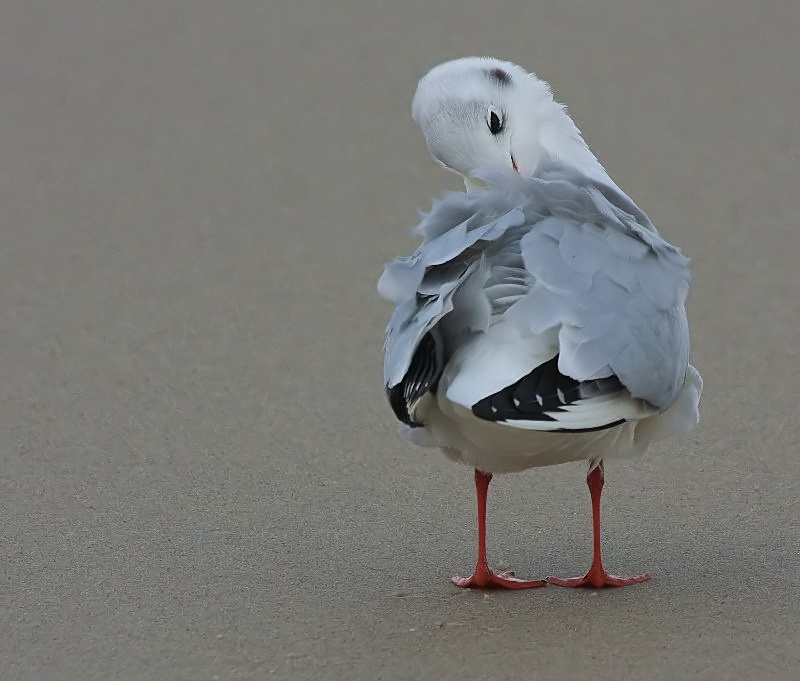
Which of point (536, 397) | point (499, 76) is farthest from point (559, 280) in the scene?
point (499, 76)

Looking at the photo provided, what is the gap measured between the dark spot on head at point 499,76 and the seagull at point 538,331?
0.31m

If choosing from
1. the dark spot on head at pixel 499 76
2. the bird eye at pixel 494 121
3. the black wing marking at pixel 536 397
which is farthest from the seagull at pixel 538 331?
the dark spot on head at pixel 499 76

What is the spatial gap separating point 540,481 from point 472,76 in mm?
1422

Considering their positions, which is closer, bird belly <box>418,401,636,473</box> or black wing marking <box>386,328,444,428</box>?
black wing marking <box>386,328,444,428</box>

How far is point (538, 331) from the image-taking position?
375 centimetres

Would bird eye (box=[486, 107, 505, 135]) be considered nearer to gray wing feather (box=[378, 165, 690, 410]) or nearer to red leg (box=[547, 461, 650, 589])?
gray wing feather (box=[378, 165, 690, 410])

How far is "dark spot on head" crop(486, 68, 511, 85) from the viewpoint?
469 centimetres

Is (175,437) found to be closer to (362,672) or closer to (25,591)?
(25,591)

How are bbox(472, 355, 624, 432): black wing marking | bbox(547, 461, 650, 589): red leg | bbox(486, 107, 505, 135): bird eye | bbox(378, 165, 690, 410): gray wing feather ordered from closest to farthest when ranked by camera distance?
bbox(472, 355, 624, 432): black wing marking → bbox(378, 165, 690, 410): gray wing feather → bbox(547, 461, 650, 589): red leg → bbox(486, 107, 505, 135): bird eye

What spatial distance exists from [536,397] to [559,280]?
1.14 feet

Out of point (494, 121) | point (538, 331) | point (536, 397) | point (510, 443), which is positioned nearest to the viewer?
point (536, 397)

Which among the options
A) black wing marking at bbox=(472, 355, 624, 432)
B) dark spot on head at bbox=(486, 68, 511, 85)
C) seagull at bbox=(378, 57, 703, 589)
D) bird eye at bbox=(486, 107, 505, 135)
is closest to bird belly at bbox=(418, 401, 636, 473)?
seagull at bbox=(378, 57, 703, 589)

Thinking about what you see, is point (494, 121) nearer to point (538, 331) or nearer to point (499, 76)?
point (499, 76)

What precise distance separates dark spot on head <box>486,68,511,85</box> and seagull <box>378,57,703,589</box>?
311mm
